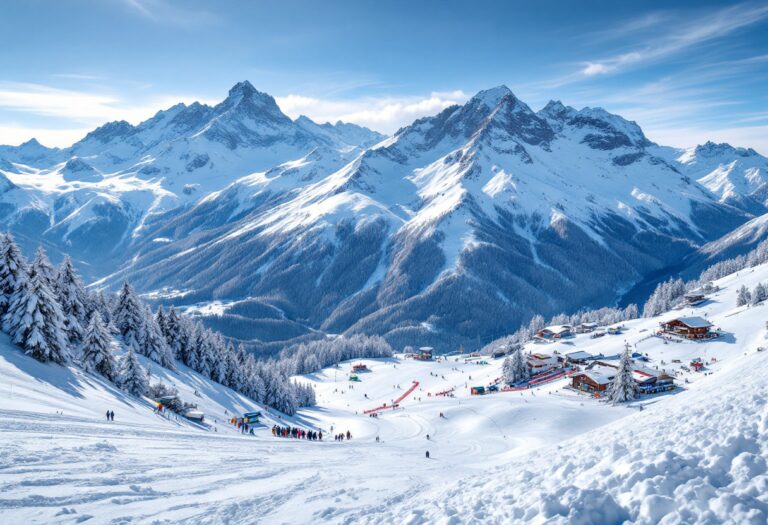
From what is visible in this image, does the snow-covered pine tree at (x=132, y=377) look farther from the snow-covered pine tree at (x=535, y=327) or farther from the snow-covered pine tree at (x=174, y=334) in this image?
the snow-covered pine tree at (x=535, y=327)

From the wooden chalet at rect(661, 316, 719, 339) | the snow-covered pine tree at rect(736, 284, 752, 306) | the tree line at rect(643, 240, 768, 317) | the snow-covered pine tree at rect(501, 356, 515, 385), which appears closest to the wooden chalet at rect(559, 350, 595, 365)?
the snow-covered pine tree at rect(501, 356, 515, 385)

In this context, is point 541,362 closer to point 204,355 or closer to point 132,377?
point 204,355

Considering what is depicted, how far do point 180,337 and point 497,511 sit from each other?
249 feet

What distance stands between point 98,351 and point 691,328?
10277 centimetres

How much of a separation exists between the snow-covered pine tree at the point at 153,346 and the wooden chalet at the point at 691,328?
95.3 metres

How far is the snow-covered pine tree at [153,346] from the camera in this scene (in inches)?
2650

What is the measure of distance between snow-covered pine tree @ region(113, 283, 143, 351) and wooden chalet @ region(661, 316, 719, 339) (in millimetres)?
99515

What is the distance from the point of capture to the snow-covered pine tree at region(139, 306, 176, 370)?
6731 cm

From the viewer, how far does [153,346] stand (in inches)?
2687

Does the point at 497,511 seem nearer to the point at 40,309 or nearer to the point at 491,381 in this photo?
the point at 40,309

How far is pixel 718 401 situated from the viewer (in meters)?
18.0

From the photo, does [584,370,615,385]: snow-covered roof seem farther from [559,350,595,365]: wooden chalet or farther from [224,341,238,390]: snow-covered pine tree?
[224,341,238,390]: snow-covered pine tree

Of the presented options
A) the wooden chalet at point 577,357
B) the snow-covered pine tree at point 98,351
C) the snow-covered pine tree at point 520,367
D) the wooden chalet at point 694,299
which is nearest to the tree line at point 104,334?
the snow-covered pine tree at point 98,351

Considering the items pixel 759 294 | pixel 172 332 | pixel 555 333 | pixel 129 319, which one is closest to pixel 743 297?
pixel 759 294
